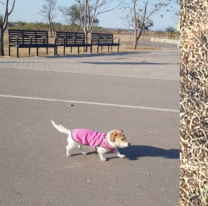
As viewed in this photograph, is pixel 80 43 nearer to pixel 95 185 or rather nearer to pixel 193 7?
pixel 95 185

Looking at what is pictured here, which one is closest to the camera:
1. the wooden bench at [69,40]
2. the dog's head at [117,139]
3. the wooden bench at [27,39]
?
the dog's head at [117,139]

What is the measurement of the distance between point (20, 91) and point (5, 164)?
474 cm

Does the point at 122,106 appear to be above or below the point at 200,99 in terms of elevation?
below

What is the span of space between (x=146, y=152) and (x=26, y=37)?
577 inches

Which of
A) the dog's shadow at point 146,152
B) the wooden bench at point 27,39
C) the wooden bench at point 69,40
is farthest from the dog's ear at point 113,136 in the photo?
the wooden bench at point 69,40

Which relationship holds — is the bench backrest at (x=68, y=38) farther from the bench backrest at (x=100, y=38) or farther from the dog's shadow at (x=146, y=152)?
the dog's shadow at (x=146, y=152)

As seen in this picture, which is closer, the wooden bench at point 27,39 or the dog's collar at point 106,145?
the dog's collar at point 106,145

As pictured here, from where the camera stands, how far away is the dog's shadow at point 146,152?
5234 mm

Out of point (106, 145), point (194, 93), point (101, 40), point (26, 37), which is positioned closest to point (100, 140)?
point (106, 145)

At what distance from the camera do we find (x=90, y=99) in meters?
8.74

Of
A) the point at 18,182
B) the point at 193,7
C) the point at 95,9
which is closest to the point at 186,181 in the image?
the point at 193,7

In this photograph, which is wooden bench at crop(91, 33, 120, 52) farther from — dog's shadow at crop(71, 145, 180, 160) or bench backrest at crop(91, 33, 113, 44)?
dog's shadow at crop(71, 145, 180, 160)

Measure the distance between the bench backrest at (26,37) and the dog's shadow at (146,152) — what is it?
13584 millimetres

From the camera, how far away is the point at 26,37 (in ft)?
61.8
